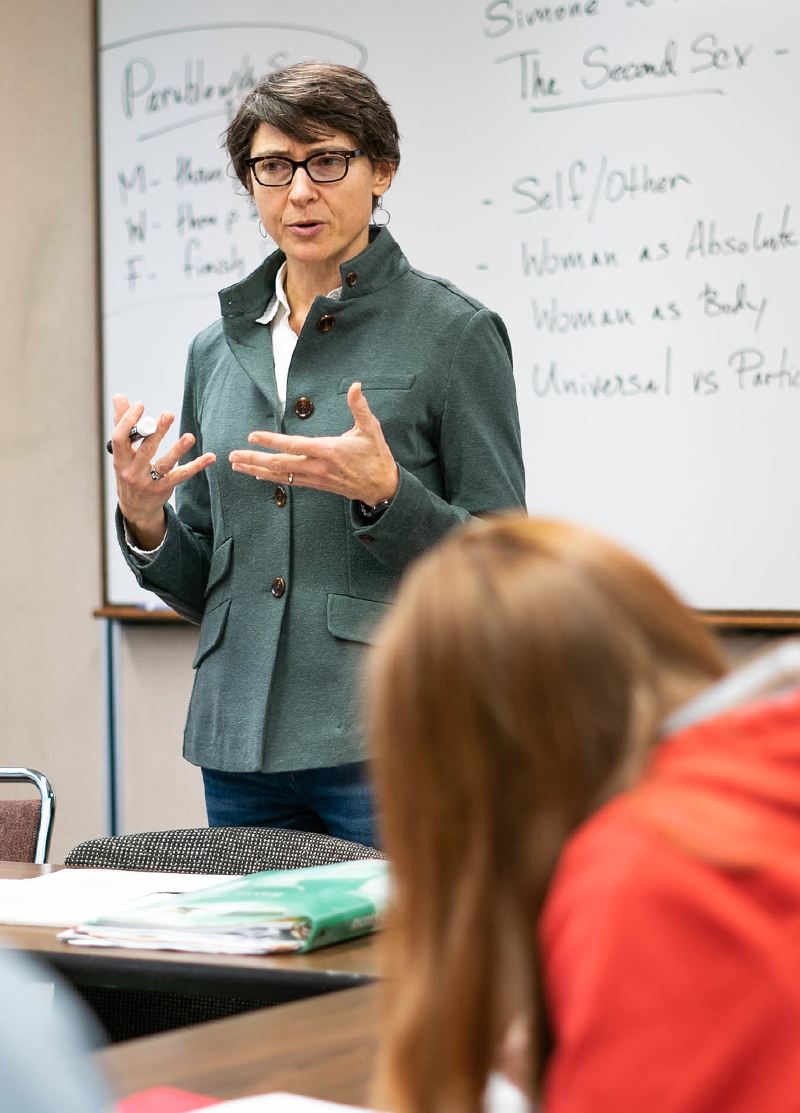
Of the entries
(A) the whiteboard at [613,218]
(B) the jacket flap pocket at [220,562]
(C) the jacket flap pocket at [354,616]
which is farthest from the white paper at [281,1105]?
(A) the whiteboard at [613,218]

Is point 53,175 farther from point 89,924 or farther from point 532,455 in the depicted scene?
point 89,924

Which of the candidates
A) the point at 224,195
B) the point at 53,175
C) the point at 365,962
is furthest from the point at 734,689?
the point at 53,175

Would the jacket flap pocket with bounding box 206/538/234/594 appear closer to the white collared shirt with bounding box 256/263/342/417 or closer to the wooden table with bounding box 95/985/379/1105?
the white collared shirt with bounding box 256/263/342/417

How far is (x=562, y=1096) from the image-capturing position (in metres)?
0.60

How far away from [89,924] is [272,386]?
0.88m

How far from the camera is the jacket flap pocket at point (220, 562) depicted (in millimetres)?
1938

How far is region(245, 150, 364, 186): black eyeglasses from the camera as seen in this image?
1.87 m

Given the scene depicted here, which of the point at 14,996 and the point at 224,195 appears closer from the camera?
the point at 14,996

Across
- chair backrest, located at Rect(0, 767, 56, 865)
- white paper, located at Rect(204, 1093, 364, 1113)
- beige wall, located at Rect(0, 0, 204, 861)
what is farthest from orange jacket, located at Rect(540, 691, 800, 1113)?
beige wall, located at Rect(0, 0, 204, 861)

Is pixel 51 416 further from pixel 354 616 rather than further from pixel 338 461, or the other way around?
pixel 338 461

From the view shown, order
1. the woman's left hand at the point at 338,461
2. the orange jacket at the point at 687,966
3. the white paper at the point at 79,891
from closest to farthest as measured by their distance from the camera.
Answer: the orange jacket at the point at 687,966 → the white paper at the point at 79,891 → the woman's left hand at the point at 338,461

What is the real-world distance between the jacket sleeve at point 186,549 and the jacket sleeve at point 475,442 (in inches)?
12.1

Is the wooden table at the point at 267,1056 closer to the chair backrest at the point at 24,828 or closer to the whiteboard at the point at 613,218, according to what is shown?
the chair backrest at the point at 24,828

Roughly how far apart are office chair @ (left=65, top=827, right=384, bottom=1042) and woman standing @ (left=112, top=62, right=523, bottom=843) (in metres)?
0.17
